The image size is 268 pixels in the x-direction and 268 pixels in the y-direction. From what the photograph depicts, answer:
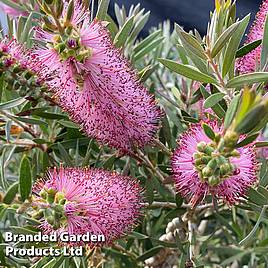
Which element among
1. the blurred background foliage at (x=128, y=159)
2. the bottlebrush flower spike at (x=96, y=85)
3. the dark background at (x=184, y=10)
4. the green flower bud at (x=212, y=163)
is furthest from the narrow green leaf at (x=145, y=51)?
the dark background at (x=184, y=10)

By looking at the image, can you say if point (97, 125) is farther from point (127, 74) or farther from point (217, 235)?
point (217, 235)

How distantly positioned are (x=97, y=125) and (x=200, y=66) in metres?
0.17

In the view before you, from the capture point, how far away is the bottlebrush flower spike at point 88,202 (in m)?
0.72

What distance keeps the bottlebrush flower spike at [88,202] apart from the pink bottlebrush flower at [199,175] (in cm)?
9

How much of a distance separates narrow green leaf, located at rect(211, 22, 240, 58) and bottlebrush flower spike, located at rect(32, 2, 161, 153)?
120mm

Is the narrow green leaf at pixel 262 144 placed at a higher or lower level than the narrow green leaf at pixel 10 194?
higher

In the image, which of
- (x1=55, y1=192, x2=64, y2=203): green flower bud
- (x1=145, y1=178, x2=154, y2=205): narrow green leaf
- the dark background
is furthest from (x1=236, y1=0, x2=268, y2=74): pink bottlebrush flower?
the dark background

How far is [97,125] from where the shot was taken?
0.79 m

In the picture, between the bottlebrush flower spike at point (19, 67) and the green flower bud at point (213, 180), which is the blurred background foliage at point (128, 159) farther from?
the green flower bud at point (213, 180)

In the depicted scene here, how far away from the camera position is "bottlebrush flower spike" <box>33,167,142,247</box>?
0.72 m

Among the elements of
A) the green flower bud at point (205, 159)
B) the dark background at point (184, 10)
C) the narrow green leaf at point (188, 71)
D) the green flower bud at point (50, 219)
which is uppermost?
the dark background at point (184, 10)

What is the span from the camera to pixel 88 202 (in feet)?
2.44

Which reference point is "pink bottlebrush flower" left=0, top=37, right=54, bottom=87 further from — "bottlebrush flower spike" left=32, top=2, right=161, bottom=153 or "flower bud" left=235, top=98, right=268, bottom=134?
"flower bud" left=235, top=98, right=268, bottom=134

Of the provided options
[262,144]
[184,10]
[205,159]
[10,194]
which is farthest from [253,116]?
[184,10]
